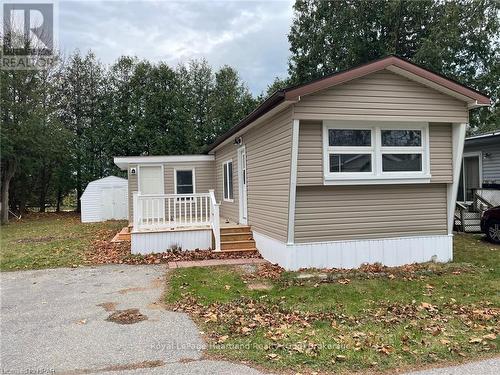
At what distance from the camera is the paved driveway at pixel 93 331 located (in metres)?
3.51

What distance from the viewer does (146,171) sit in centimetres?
1494

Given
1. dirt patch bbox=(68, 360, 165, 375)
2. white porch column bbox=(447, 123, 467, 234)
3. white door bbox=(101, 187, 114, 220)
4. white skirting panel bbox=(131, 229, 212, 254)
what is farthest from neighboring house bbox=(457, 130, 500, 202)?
white door bbox=(101, 187, 114, 220)

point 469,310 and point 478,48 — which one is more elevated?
point 478,48

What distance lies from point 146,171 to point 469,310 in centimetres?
1224

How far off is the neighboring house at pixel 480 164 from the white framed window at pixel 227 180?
7436mm

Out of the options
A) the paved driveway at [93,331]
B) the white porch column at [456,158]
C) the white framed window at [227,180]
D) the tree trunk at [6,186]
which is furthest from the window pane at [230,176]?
the tree trunk at [6,186]

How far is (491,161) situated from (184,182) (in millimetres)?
10689

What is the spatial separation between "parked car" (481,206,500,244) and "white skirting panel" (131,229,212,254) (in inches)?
275

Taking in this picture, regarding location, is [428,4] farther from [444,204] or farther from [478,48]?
[444,204]

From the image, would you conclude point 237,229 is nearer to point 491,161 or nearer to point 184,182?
point 184,182

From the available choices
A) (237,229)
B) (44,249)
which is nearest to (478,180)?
(237,229)

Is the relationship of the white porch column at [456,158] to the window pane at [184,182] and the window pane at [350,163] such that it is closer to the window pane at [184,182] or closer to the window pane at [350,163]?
the window pane at [350,163]

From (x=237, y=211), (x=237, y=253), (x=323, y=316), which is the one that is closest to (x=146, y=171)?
(x=237, y=211)

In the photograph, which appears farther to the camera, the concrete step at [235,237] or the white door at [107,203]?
the white door at [107,203]
